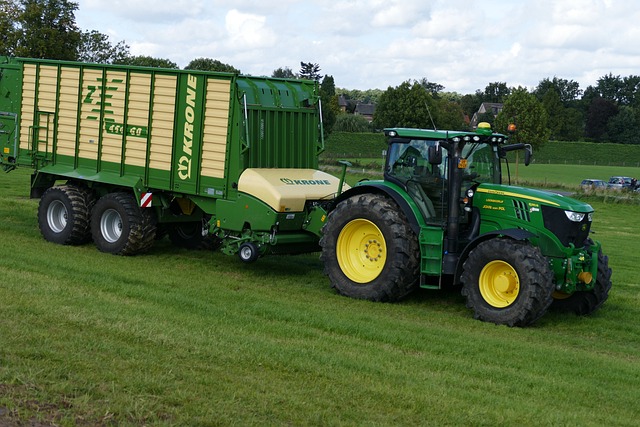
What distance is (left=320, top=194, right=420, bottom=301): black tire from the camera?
37.4 feet

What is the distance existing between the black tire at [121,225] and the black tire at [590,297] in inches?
259

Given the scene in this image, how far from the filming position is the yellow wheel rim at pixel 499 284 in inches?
420

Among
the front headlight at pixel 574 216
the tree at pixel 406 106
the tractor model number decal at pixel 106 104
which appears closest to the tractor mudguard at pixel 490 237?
the front headlight at pixel 574 216

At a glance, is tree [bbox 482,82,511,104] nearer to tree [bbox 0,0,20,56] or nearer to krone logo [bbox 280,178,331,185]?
tree [bbox 0,0,20,56]

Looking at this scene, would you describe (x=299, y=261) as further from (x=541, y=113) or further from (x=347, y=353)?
(x=541, y=113)

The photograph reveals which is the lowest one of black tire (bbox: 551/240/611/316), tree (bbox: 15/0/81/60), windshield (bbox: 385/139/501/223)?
black tire (bbox: 551/240/611/316)

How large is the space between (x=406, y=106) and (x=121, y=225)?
4332 centimetres

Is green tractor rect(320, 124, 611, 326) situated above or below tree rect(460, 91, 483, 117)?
below

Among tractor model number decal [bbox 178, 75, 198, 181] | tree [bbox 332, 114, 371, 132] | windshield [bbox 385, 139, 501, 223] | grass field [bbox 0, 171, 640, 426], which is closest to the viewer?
grass field [bbox 0, 171, 640, 426]

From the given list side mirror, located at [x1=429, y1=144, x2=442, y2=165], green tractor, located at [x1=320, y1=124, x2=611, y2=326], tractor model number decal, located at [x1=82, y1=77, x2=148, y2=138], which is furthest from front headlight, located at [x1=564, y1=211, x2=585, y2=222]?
tractor model number decal, located at [x1=82, y1=77, x2=148, y2=138]

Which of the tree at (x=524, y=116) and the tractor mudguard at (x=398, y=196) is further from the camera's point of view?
the tree at (x=524, y=116)

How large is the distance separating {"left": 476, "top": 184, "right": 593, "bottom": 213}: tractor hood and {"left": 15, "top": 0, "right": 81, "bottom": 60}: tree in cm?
3676

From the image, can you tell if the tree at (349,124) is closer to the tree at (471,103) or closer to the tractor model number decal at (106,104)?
the tree at (471,103)

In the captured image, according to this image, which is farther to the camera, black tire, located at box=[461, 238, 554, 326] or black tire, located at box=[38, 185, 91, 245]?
black tire, located at box=[38, 185, 91, 245]
